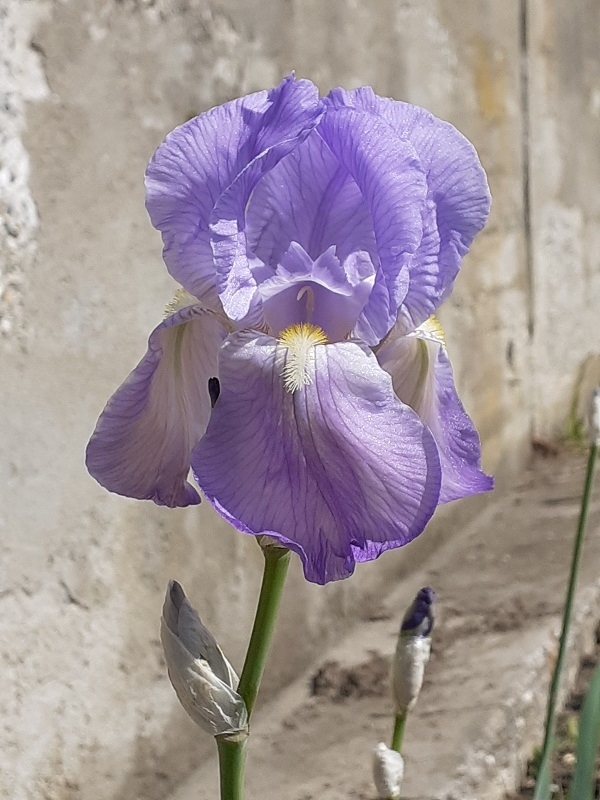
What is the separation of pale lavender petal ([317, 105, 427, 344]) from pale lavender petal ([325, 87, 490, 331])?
0.02m

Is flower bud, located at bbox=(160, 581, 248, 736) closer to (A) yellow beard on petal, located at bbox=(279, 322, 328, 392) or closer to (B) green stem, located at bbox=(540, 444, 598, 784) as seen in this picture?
(A) yellow beard on petal, located at bbox=(279, 322, 328, 392)

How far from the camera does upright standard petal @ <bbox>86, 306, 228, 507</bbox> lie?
1.88 ft

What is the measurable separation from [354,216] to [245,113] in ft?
0.31

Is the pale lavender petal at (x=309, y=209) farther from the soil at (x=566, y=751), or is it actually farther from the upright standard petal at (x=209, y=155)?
the soil at (x=566, y=751)

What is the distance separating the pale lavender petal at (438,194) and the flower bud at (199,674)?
237 mm

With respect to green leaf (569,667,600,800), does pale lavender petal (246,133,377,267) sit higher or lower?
higher

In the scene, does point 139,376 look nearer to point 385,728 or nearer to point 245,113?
point 245,113

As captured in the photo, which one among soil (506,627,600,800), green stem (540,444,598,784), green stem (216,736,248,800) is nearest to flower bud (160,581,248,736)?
green stem (216,736,248,800)

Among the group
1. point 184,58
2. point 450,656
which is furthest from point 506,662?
point 184,58

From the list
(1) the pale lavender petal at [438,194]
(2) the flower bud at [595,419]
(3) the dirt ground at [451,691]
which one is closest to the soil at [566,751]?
(3) the dirt ground at [451,691]

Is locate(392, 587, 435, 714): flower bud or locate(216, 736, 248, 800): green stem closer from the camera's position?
locate(216, 736, 248, 800): green stem

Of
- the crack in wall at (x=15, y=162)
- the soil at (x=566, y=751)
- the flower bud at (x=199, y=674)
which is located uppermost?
the crack in wall at (x=15, y=162)

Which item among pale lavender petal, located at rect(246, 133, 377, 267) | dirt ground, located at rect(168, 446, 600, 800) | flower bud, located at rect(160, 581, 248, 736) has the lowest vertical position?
dirt ground, located at rect(168, 446, 600, 800)

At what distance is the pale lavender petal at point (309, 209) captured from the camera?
552 millimetres
